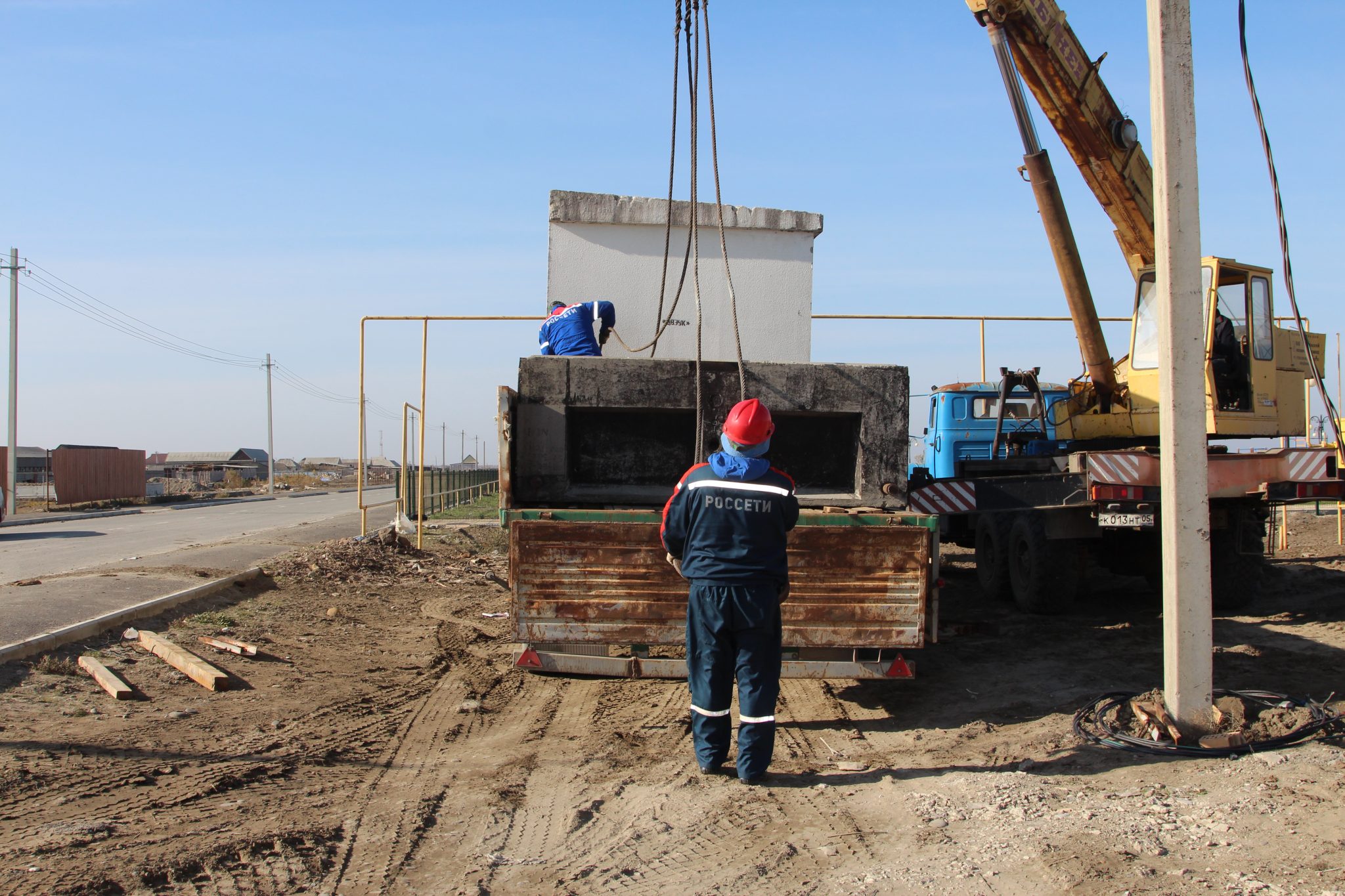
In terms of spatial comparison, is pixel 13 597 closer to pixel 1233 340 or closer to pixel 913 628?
pixel 913 628

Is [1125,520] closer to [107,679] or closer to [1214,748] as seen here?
[1214,748]

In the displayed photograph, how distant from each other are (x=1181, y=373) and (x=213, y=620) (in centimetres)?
721

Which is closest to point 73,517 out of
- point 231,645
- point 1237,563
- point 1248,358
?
point 231,645

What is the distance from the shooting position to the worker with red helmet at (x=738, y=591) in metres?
4.56

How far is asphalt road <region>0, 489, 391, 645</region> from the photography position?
312 inches

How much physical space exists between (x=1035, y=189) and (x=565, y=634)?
21.3 ft

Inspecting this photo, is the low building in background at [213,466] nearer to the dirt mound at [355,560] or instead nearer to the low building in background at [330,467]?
the low building in background at [330,467]

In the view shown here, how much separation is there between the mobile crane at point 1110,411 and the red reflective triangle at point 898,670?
10.9 ft

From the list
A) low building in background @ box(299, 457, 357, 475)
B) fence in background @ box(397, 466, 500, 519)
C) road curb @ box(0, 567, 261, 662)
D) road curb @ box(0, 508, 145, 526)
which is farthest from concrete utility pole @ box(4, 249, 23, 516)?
low building in background @ box(299, 457, 357, 475)

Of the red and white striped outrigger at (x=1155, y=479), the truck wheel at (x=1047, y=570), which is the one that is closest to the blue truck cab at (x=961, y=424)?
the truck wheel at (x=1047, y=570)

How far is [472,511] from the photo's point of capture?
23.0m

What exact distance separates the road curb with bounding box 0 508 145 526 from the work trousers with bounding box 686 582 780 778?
25.2m

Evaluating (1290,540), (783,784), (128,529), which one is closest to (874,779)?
(783,784)

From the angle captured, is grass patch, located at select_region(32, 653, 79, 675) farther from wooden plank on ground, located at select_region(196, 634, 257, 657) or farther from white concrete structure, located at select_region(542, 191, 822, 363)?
white concrete structure, located at select_region(542, 191, 822, 363)
